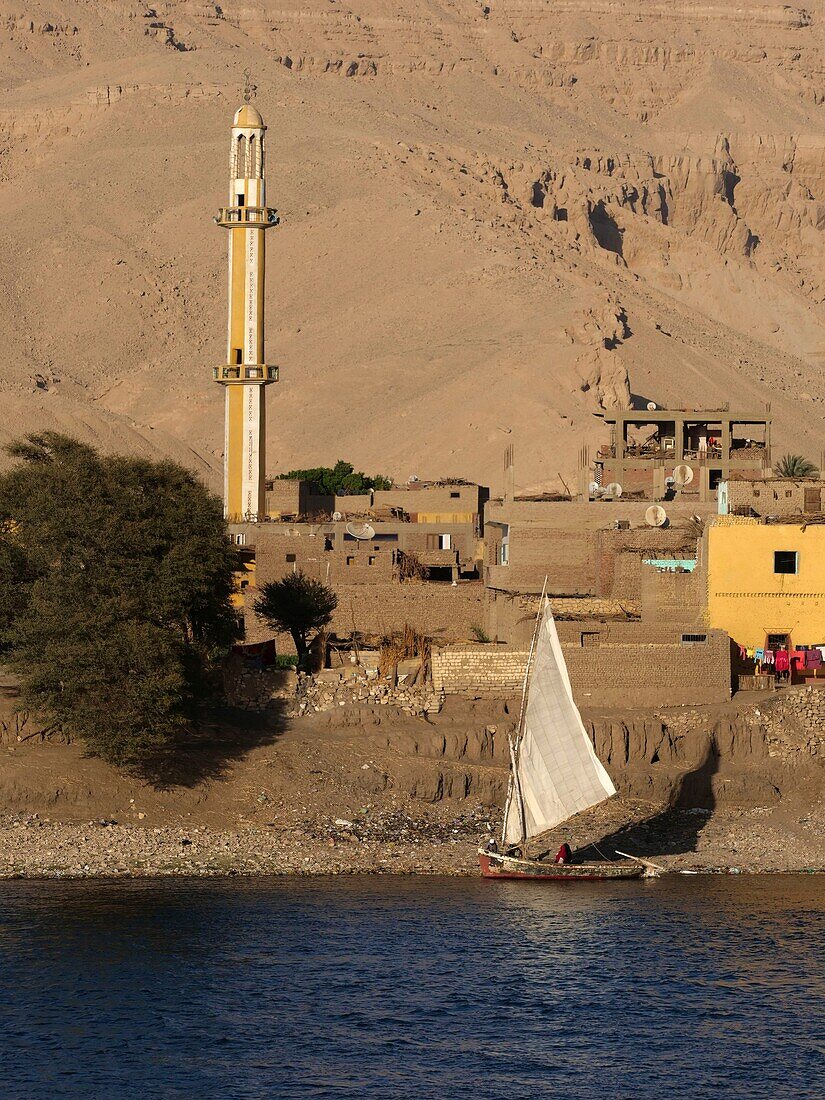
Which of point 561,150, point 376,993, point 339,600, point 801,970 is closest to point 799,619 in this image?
point 339,600

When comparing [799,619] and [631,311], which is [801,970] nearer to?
[799,619]

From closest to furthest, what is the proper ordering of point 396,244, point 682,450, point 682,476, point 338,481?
point 682,476 < point 682,450 < point 338,481 < point 396,244

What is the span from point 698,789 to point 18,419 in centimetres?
7457

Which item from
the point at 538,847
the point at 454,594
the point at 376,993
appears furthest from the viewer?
the point at 454,594

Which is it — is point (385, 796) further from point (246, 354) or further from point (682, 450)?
point (682, 450)

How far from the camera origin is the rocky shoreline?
3469cm

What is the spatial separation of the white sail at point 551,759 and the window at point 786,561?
8503 millimetres

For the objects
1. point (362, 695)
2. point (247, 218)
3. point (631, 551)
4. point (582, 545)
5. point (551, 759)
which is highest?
point (247, 218)

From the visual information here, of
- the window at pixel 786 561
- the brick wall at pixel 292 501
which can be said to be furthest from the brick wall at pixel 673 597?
the brick wall at pixel 292 501

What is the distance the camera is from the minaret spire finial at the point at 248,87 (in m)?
166

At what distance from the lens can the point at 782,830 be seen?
37969 millimetres

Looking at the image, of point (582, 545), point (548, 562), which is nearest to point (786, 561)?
point (582, 545)

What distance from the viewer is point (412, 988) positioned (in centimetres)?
2989

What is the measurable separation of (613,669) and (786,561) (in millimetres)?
5281
